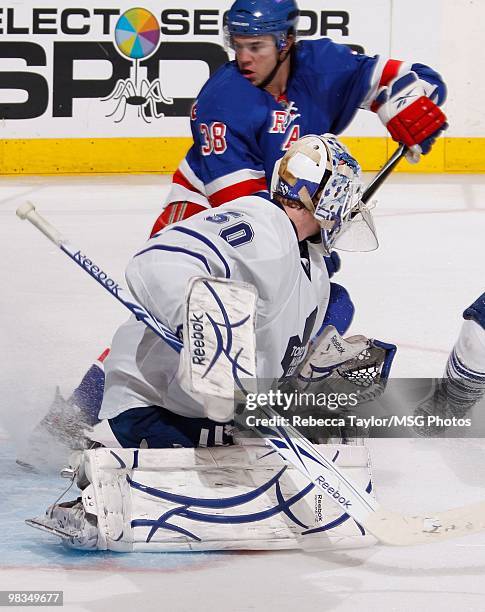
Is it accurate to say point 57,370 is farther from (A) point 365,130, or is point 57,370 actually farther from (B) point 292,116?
(A) point 365,130

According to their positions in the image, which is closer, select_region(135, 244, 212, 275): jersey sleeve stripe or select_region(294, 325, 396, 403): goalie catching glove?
select_region(135, 244, 212, 275): jersey sleeve stripe

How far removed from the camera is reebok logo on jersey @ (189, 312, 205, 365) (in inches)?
81.2

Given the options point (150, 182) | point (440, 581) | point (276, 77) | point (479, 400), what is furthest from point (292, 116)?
point (150, 182)

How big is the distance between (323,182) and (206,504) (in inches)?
24.9

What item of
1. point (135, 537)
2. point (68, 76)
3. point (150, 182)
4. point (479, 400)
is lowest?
point (150, 182)

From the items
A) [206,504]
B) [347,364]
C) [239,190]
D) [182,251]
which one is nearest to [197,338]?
[182,251]

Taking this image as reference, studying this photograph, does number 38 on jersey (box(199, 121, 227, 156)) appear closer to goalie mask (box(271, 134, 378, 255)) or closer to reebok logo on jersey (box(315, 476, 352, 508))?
goalie mask (box(271, 134, 378, 255))

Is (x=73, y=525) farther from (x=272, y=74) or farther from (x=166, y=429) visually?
(x=272, y=74)

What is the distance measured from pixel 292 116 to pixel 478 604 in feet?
5.24

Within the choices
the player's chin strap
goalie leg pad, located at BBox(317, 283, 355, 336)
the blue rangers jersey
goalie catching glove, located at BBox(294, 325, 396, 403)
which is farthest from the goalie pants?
the player's chin strap

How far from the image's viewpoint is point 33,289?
4543 mm

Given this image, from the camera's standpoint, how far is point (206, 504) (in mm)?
2346

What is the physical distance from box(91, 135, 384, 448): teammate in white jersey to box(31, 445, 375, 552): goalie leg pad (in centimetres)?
15

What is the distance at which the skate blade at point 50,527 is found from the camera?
90.9 inches
